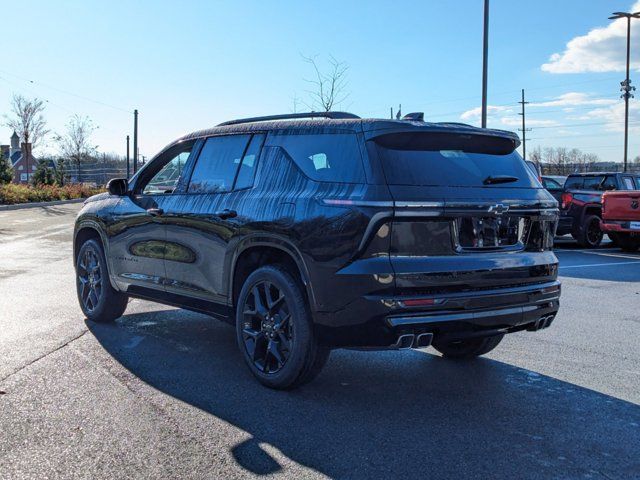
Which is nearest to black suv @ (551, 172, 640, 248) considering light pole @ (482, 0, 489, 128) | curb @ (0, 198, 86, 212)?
light pole @ (482, 0, 489, 128)

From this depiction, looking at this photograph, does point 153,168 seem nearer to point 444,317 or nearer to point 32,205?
point 444,317

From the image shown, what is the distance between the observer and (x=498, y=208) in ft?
13.8

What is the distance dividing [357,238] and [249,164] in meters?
1.40

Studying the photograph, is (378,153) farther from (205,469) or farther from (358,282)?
(205,469)

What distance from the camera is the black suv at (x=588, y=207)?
16047 millimetres

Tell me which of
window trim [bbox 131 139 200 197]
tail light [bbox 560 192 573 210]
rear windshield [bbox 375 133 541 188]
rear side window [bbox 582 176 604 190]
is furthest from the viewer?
rear side window [bbox 582 176 604 190]

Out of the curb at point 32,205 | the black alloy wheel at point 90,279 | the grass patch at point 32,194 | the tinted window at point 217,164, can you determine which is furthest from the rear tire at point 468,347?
the grass patch at point 32,194

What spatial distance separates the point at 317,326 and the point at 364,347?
33cm

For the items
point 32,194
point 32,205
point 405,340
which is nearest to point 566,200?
point 405,340

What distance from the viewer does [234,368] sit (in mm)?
5020

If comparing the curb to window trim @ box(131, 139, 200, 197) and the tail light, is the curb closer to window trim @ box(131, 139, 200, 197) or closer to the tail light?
the tail light

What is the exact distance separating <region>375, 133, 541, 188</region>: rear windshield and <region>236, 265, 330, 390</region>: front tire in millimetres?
1021

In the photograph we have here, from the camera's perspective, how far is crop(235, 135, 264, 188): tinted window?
484cm

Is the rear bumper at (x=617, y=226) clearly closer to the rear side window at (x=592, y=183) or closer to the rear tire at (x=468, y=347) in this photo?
the rear side window at (x=592, y=183)
